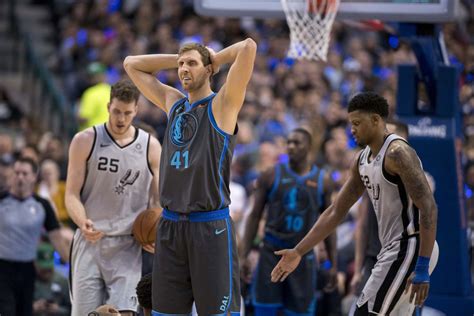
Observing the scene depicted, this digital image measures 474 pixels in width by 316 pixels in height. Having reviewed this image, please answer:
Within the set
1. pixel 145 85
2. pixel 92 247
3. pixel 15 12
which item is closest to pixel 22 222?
pixel 92 247

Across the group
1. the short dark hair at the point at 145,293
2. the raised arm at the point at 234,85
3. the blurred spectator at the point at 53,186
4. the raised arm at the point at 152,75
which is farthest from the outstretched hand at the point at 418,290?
the blurred spectator at the point at 53,186

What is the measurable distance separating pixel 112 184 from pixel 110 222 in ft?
1.03

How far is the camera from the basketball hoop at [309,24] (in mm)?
9586

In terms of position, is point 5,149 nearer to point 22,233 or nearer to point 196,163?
point 22,233

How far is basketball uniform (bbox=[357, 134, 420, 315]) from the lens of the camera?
6.65 m

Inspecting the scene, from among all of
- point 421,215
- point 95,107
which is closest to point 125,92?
point 421,215

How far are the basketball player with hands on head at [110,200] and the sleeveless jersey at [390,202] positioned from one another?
Answer: 2138 millimetres

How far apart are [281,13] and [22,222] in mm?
3321

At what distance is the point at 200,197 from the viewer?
6.78m

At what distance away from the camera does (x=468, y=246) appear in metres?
9.80

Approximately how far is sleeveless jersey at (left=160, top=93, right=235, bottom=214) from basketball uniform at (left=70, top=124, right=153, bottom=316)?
1.18 meters

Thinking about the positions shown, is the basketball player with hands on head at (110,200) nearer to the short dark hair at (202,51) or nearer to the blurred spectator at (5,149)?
the short dark hair at (202,51)

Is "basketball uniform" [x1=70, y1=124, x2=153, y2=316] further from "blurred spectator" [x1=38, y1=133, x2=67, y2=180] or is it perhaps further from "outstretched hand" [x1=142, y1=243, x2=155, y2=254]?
"blurred spectator" [x1=38, y1=133, x2=67, y2=180]

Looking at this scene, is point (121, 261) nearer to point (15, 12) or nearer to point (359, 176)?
point (359, 176)
